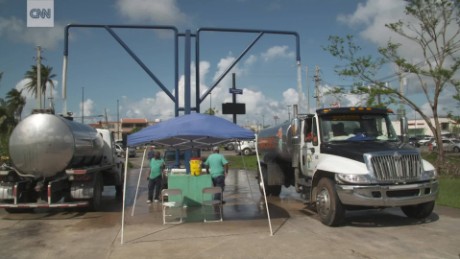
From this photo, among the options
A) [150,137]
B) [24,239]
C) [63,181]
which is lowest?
[24,239]

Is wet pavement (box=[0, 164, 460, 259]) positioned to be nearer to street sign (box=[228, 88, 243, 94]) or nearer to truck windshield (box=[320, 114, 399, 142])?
truck windshield (box=[320, 114, 399, 142])

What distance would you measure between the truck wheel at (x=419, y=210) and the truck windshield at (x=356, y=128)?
63.9 inches

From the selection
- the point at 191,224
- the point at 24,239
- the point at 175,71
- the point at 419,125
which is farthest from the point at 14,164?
the point at 419,125

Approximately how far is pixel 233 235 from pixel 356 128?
3999 mm

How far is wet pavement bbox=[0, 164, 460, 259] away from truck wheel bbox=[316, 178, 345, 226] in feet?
0.65

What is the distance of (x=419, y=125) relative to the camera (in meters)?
104

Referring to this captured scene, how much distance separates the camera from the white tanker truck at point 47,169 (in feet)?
37.1

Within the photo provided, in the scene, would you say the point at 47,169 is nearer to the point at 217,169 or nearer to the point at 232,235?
the point at 217,169

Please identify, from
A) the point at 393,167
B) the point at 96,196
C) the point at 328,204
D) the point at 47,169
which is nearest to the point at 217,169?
the point at 96,196

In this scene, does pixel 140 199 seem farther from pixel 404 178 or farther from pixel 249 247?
pixel 404 178

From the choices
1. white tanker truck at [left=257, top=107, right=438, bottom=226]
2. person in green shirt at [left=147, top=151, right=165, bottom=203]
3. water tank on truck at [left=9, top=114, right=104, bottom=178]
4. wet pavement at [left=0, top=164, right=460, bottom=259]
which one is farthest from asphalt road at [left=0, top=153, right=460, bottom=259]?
person in green shirt at [left=147, top=151, right=165, bottom=203]

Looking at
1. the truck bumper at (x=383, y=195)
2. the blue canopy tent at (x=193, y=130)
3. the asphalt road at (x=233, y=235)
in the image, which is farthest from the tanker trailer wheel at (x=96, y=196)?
the truck bumper at (x=383, y=195)

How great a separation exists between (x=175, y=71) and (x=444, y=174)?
38.2 ft

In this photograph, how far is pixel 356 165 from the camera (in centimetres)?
914
